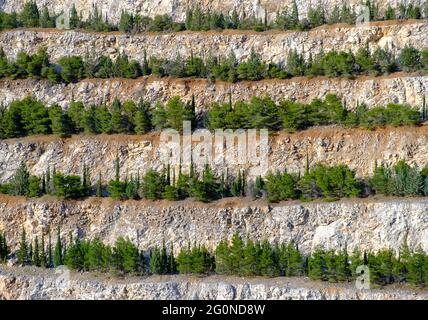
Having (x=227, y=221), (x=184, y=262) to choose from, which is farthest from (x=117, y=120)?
(x=184, y=262)

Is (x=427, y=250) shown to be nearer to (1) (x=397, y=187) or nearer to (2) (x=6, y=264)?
(1) (x=397, y=187)

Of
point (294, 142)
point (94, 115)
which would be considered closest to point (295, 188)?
point (294, 142)

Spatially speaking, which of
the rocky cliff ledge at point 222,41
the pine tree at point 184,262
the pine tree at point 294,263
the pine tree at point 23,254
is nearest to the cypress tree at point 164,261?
the pine tree at point 184,262

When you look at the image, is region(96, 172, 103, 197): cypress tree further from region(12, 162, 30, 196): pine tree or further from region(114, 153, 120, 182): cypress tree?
region(12, 162, 30, 196): pine tree

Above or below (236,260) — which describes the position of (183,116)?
above

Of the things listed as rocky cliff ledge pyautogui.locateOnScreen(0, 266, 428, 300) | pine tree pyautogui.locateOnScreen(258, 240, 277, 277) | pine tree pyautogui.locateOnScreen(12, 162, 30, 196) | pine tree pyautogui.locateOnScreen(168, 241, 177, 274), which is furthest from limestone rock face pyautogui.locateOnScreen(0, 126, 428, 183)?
rocky cliff ledge pyautogui.locateOnScreen(0, 266, 428, 300)

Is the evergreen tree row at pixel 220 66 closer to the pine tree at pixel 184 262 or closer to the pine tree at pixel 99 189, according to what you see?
the pine tree at pixel 99 189

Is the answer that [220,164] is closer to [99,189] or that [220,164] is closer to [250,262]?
[99,189]
